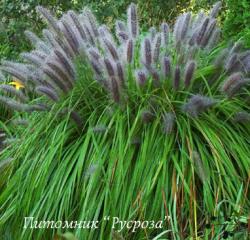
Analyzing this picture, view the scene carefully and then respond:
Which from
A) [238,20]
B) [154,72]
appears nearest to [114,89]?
[154,72]

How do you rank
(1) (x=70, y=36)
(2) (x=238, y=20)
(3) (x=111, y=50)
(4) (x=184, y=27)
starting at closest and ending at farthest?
(3) (x=111, y=50)
(4) (x=184, y=27)
(1) (x=70, y=36)
(2) (x=238, y=20)

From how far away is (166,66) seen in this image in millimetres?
3211

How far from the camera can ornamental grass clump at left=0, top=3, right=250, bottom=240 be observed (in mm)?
2955

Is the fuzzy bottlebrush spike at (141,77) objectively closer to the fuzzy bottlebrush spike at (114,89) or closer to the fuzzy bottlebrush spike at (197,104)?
the fuzzy bottlebrush spike at (114,89)

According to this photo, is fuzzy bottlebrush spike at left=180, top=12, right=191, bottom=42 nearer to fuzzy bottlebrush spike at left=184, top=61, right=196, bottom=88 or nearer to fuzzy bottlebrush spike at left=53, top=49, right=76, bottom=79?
fuzzy bottlebrush spike at left=184, top=61, right=196, bottom=88

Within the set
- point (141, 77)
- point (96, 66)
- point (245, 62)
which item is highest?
point (245, 62)

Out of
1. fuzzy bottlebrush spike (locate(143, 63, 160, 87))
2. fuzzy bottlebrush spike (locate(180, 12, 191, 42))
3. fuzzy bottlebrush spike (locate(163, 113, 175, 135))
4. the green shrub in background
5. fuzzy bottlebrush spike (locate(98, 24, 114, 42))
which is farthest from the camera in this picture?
the green shrub in background

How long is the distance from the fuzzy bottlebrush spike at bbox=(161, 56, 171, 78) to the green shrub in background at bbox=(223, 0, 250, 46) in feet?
3.88

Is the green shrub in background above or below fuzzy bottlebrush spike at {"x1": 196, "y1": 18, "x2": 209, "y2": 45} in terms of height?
above

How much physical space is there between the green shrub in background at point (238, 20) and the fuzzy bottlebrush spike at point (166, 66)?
118 cm

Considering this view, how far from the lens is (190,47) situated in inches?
136

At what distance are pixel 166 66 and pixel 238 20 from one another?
59.1 inches

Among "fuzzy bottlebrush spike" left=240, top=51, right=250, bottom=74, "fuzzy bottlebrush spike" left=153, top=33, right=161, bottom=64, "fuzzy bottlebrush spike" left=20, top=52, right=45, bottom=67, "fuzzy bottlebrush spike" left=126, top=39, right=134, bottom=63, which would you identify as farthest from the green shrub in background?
"fuzzy bottlebrush spike" left=20, top=52, right=45, bottom=67

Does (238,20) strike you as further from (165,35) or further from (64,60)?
(64,60)
